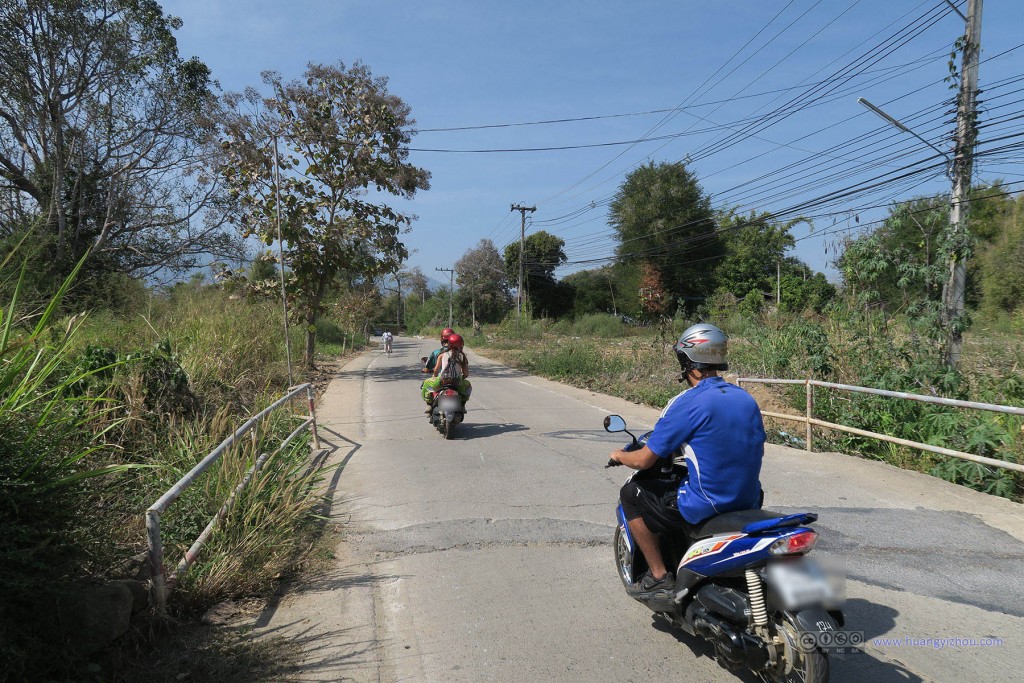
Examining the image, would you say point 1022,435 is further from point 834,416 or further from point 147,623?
point 147,623

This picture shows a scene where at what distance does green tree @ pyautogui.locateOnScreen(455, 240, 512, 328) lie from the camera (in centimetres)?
6738

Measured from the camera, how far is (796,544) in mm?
2877

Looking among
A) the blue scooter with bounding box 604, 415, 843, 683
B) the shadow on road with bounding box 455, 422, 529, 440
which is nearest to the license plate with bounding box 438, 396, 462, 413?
the shadow on road with bounding box 455, 422, 529, 440

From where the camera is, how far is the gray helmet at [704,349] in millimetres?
3586

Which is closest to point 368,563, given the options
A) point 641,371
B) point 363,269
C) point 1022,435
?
point 1022,435

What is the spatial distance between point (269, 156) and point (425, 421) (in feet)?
39.1

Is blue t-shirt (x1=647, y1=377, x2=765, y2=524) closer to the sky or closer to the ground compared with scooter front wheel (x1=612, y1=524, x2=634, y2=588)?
closer to the sky

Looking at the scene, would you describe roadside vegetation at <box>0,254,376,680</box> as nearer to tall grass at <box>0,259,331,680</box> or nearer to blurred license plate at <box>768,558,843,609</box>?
tall grass at <box>0,259,331,680</box>

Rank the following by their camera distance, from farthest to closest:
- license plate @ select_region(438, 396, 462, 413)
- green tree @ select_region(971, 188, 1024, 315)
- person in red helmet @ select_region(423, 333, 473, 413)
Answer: green tree @ select_region(971, 188, 1024, 315) → person in red helmet @ select_region(423, 333, 473, 413) → license plate @ select_region(438, 396, 462, 413)

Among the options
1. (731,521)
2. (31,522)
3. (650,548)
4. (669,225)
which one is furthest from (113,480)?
(669,225)

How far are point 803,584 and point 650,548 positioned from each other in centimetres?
106

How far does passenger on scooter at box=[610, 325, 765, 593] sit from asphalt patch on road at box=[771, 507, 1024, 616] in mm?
1628

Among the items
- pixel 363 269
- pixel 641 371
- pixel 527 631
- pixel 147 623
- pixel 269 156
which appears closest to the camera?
pixel 147 623

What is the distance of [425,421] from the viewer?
12008mm
